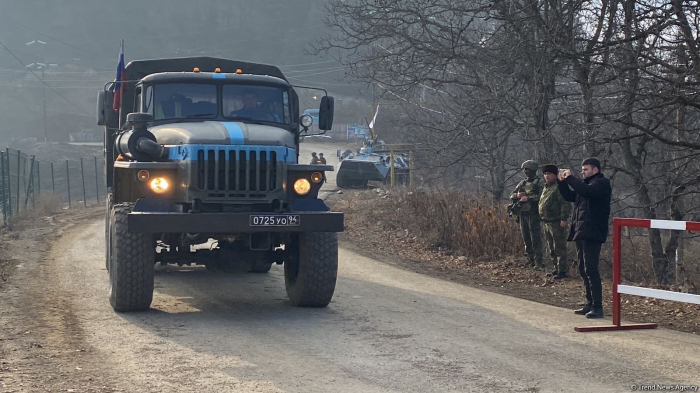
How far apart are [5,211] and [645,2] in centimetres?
1433

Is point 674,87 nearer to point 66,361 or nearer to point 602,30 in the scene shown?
point 602,30

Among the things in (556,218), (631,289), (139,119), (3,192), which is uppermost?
(139,119)

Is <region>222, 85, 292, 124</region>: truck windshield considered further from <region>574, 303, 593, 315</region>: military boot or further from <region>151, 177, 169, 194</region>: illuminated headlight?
<region>574, 303, 593, 315</region>: military boot

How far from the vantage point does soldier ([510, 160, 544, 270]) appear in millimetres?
12109

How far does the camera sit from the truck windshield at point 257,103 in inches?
371

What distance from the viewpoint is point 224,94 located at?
9438 mm

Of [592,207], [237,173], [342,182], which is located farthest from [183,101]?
[342,182]

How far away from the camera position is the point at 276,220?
8.00m

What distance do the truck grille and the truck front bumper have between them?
1.04 feet

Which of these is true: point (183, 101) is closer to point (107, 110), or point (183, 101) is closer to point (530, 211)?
point (107, 110)

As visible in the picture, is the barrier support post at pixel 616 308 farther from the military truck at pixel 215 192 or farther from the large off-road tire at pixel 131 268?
the large off-road tire at pixel 131 268

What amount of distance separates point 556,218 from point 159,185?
591cm

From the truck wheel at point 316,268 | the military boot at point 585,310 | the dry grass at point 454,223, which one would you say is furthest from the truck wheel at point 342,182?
the military boot at point 585,310

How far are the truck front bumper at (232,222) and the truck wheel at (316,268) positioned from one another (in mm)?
445
